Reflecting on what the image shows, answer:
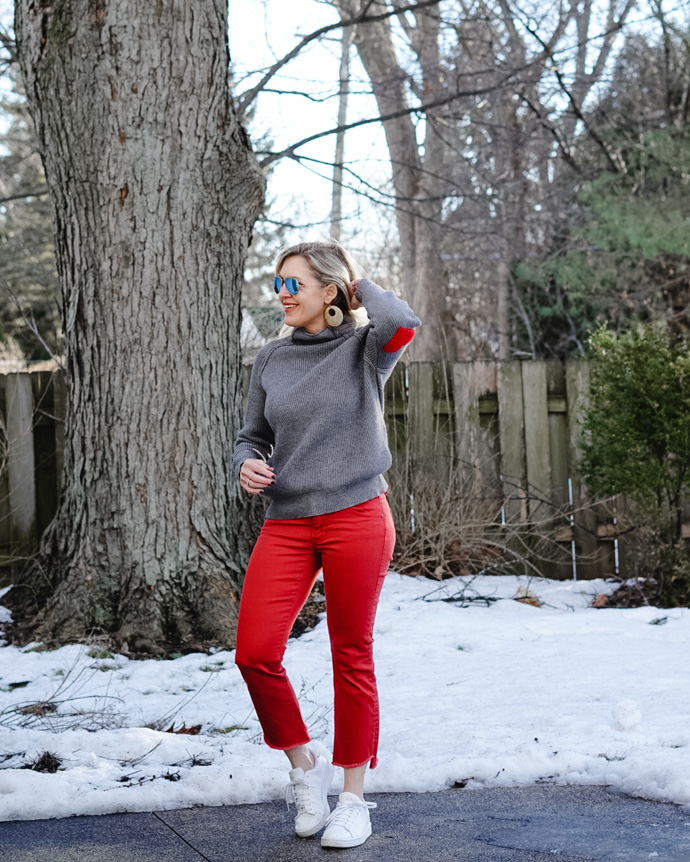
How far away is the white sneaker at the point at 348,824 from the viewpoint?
2.59 meters

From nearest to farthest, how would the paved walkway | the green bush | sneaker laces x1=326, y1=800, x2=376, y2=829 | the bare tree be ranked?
the paved walkway → sneaker laces x1=326, y1=800, x2=376, y2=829 → the green bush → the bare tree

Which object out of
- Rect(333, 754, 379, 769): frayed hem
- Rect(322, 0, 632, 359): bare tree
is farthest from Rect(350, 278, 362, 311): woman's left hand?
Rect(322, 0, 632, 359): bare tree

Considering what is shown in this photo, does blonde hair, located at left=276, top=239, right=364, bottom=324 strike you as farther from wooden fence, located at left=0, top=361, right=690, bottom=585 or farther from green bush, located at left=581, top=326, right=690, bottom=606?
wooden fence, located at left=0, top=361, right=690, bottom=585

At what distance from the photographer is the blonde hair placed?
9.77 feet

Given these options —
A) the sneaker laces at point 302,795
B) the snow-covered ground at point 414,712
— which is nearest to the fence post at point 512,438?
the snow-covered ground at point 414,712

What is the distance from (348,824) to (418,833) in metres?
0.23

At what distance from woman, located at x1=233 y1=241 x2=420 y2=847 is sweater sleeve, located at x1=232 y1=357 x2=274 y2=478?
5cm

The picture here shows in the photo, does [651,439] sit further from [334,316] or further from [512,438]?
[334,316]

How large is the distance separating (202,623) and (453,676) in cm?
139

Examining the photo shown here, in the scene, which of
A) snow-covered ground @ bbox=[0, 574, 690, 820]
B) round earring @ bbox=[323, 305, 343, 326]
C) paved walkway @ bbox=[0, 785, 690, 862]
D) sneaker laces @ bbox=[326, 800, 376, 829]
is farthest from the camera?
snow-covered ground @ bbox=[0, 574, 690, 820]

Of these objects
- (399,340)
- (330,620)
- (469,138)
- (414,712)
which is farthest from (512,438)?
(469,138)

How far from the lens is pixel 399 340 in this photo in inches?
112

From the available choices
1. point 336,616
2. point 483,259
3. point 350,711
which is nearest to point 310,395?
point 336,616

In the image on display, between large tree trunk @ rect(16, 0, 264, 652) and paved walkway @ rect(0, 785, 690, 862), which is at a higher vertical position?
large tree trunk @ rect(16, 0, 264, 652)
